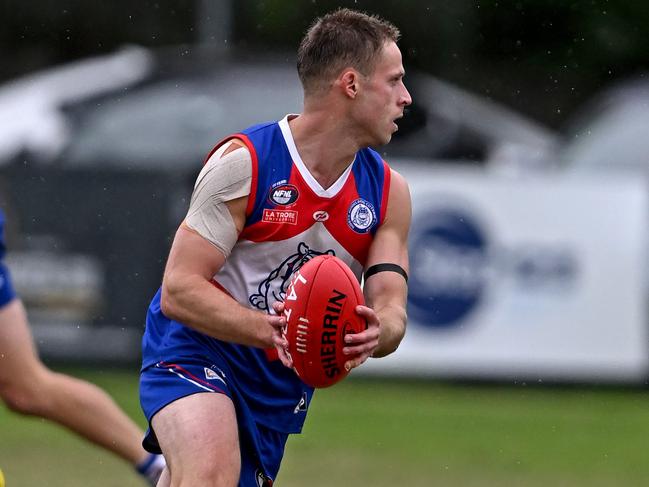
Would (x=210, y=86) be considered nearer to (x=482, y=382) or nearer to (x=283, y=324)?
(x=482, y=382)

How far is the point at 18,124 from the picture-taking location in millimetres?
13602

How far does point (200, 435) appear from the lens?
521cm

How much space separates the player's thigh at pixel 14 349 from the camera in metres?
6.72

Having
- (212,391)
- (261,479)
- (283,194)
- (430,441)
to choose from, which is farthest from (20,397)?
(430,441)

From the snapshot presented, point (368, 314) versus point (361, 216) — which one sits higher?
point (361, 216)

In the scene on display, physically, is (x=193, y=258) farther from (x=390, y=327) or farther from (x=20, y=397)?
(x=20, y=397)

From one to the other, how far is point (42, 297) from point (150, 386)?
21.0 feet

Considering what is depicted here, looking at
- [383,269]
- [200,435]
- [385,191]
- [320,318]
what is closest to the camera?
[320,318]

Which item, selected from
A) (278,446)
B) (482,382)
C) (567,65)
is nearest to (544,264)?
(482,382)

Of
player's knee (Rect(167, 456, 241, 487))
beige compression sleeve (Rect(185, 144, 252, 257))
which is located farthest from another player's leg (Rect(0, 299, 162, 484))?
beige compression sleeve (Rect(185, 144, 252, 257))

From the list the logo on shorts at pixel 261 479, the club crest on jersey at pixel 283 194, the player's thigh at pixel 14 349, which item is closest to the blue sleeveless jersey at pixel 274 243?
the club crest on jersey at pixel 283 194

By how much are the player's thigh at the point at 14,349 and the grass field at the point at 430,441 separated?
58.9 inches

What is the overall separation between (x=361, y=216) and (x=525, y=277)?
20.1ft

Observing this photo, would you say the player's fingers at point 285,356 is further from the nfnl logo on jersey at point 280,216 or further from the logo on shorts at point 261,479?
the logo on shorts at point 261,479
